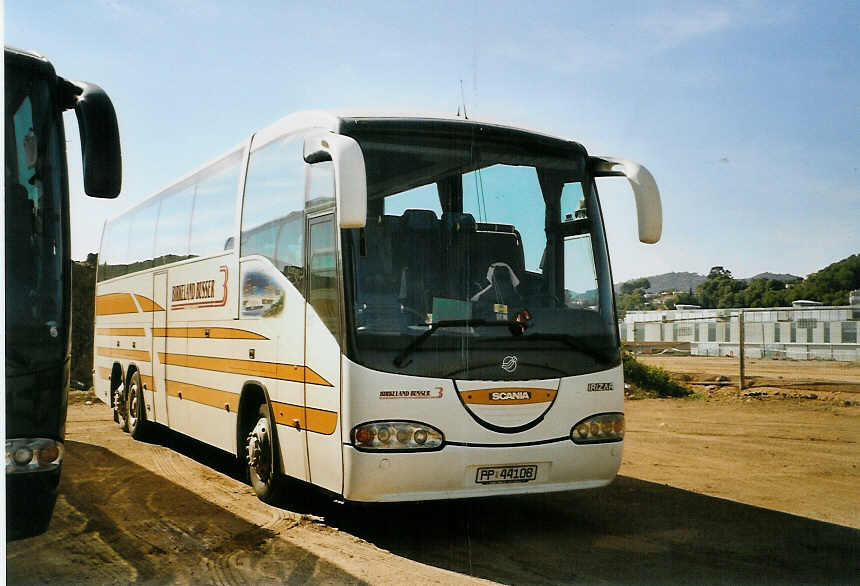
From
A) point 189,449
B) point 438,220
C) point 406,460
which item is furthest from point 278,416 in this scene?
point 189,449

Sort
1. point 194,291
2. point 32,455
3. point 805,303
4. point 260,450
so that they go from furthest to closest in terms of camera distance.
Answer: point 805,303, point 194,291, point 260,450, point 32,455

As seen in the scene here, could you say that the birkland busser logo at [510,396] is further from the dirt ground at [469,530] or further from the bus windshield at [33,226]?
the bus windshield at [33,226]

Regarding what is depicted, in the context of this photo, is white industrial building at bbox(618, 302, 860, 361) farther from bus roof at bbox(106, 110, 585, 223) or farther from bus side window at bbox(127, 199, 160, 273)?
bus roof at bbox(106, 110, 585, 223)

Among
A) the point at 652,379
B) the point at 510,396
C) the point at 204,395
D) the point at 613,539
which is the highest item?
the point at 510,396

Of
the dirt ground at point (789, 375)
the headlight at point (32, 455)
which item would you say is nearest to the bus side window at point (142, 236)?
the headlight at point (32, 455)

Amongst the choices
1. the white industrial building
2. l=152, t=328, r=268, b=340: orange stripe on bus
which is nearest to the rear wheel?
l=152, t=328, r=268, b=340: orange stripe on bus

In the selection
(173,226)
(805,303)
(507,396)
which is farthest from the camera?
(805,303)

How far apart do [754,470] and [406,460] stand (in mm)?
5438

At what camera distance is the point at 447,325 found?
257 inches

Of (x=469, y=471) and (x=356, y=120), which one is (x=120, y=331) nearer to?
(x=356, y=120)

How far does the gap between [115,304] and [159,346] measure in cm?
291

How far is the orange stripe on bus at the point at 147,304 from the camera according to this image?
36.7 ft

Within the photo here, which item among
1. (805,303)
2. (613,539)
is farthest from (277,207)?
(805,303)

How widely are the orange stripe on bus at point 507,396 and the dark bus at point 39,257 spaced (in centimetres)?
Result: 264
